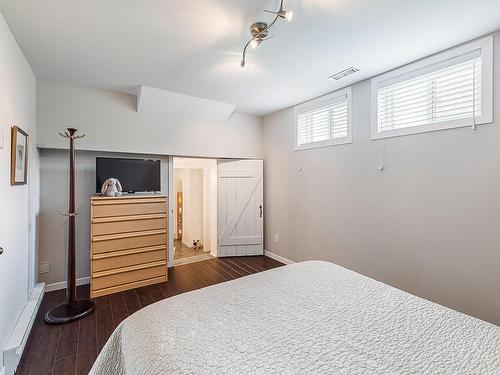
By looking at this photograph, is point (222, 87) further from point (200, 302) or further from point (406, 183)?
point (200, 302)

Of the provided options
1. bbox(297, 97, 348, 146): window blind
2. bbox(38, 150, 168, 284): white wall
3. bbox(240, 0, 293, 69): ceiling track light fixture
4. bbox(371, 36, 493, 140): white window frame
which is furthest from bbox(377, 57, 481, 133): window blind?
bbox(38, 150, 168, 284): white wall

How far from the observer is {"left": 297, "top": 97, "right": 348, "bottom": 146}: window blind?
3.09 meters

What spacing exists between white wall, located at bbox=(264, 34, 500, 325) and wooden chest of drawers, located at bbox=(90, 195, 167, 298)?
1.97m

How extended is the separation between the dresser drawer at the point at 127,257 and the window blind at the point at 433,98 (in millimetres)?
2988

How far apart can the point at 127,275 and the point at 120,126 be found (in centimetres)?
185

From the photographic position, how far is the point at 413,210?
2.37 metres

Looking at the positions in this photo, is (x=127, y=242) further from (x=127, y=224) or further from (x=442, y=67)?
(x=442, y=67)

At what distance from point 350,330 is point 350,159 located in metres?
2.20

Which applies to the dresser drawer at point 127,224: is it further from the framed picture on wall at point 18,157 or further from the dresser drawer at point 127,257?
the framed picture on wall at point 18,157

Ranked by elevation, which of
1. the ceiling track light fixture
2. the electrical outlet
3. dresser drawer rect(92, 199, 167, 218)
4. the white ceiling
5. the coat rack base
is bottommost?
the coat rack base

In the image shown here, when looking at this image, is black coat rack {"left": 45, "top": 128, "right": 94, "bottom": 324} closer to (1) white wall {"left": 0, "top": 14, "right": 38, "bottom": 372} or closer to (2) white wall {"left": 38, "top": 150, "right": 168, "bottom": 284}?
(1) white wall {"left": 0, "top": 14, "right": 38, "bottom": 372}

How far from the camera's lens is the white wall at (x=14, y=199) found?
1695mm

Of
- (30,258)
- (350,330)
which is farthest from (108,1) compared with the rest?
(30,258)

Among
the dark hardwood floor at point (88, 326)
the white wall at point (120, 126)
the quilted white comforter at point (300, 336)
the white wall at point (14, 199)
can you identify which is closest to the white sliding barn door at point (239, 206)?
the white wall at point (120, 126)
